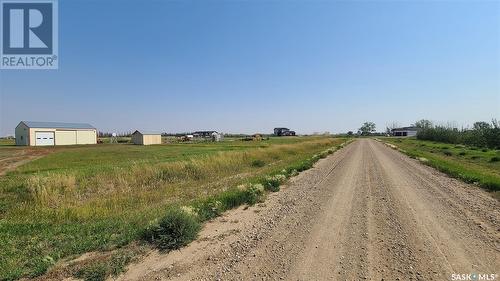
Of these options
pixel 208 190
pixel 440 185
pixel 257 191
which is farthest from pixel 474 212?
pixel 208 190

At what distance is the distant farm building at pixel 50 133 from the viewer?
2455 inches

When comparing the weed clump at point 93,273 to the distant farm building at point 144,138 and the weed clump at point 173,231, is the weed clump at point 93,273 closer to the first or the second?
the weed clump at point 173,231

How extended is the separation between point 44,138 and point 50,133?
1.79 m

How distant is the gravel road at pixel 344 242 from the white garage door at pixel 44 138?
72.0 m

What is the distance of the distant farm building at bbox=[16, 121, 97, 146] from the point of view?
62.3m

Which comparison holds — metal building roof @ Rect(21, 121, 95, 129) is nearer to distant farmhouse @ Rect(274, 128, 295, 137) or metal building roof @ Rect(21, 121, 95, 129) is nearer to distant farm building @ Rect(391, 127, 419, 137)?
distant farmhouse @ Rect(274, 128, 295, 137)

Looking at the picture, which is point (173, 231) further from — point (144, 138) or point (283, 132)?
point (283, 132)

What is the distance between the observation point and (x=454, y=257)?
4.89 meters

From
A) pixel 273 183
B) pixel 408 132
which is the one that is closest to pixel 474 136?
pixel 273 183

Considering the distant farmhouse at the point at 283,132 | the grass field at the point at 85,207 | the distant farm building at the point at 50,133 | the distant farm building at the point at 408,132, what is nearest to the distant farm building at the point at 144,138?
the distant farm building at the point at 50,133

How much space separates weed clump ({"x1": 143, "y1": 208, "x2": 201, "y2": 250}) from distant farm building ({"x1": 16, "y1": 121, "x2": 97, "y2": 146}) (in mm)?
71828

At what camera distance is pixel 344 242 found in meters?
5.77

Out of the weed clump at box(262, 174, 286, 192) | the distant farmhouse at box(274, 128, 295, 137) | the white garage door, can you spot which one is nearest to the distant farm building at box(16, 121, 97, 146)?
the white garage door

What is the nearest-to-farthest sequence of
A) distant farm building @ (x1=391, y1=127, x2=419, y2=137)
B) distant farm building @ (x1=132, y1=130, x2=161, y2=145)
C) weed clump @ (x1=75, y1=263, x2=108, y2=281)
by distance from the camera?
1. weed clump @ (x1=75, y1=263, x2=108, y2=281)
2. distant farm building @ (x1=132, y1=130, x2=161, y2=145)
3. distant farm building @ (x1=391, y1=127, x2=419, y2=137)
